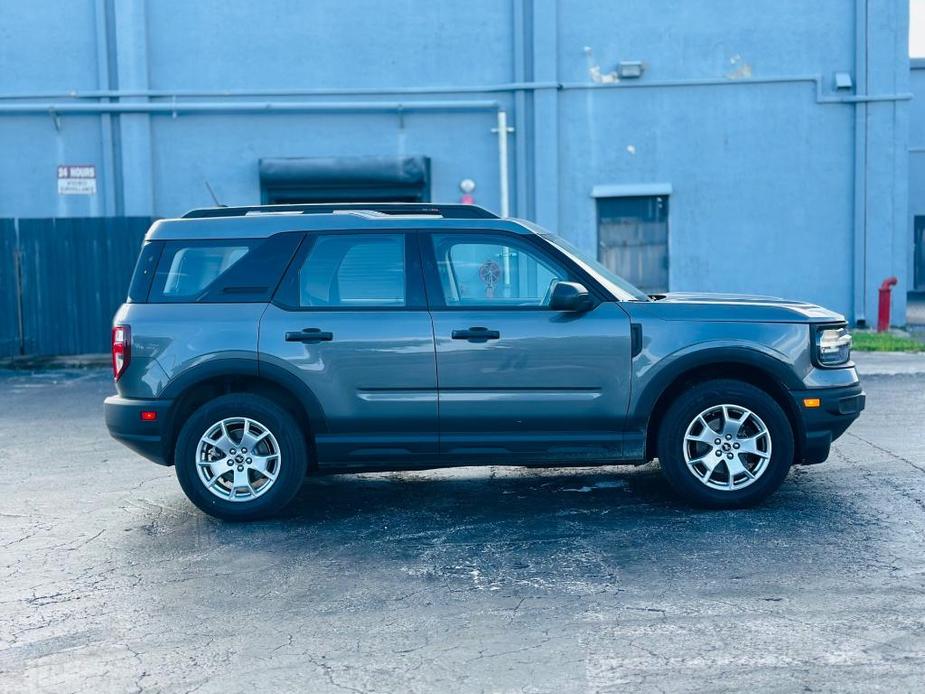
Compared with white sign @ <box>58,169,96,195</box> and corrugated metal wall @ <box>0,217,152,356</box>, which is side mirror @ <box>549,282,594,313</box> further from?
white sign @ <box>58,169,96,195</box>

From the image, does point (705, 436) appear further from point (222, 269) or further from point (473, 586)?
point (222, 269)

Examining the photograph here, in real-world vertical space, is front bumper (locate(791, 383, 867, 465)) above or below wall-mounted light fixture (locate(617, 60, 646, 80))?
below

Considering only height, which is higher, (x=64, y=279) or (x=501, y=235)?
(x=501, y=235)

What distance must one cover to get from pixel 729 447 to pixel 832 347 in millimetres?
905

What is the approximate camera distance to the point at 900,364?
14352mm

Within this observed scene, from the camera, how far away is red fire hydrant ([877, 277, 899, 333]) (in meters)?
17.3

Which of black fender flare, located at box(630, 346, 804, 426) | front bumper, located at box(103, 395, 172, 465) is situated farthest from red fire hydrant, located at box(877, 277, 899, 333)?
front bumper, located at box(103, 395, 172, 465)

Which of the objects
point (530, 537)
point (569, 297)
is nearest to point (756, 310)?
point (569, 297)

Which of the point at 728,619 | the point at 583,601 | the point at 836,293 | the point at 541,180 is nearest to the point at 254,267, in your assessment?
the point at 583,601

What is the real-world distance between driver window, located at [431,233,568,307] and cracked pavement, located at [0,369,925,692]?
4.37ft

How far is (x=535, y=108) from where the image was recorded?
1762cm

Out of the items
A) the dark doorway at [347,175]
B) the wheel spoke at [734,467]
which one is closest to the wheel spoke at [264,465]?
the wheel spoke at [734,467]

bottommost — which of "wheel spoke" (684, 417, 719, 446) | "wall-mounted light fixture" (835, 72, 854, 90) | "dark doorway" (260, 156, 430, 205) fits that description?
"wheel spoke" (684, 417, 719, 446)

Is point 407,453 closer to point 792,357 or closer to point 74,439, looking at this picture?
point 792,357
